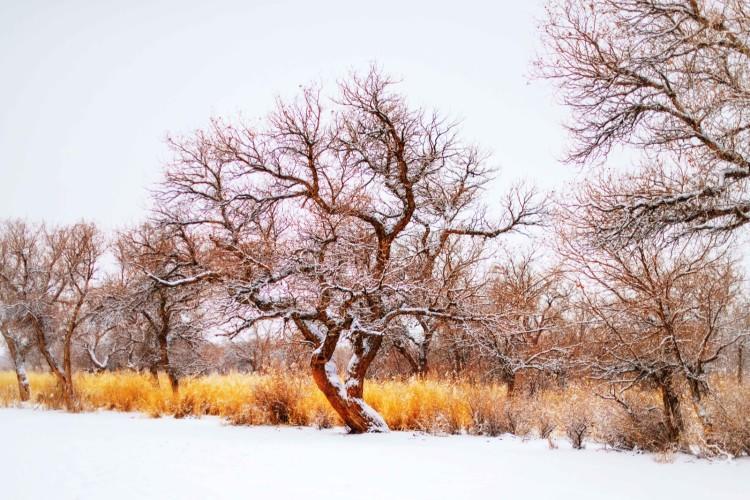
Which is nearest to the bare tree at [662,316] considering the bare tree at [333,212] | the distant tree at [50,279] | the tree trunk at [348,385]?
the bare tree at [333,212]

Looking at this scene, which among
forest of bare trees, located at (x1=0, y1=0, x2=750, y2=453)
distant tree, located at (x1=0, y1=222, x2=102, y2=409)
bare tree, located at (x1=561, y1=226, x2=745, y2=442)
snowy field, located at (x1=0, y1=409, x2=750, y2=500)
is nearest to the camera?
snowy field, located at (x1=0, y1=409, x2=750, y2=500)

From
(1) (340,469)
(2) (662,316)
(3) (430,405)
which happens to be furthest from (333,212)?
(2) (662,316)

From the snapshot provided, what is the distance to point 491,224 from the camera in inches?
466

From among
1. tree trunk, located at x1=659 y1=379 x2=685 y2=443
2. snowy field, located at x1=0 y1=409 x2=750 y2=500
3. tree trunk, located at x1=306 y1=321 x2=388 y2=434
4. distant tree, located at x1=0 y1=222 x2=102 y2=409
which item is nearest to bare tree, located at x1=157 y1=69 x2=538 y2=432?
tree trunk, located at x1=306 y1=321 x2=388 y2=434

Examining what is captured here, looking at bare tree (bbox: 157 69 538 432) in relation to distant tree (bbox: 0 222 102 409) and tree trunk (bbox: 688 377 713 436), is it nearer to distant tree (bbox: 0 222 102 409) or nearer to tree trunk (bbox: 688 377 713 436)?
tree trunk (bbox: 688 377 713 436)

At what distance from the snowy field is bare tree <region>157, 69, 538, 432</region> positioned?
228cm

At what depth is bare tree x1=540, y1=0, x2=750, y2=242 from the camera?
581 centimetres

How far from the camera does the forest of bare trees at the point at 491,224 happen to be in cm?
634

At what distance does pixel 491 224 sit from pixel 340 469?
6.89 m

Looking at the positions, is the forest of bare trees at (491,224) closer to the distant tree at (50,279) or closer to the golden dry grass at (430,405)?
the golden dry grass at (430,405)

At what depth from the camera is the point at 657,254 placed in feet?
25.0

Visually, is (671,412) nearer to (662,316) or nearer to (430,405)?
(662,316)

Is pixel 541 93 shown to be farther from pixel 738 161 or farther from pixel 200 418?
pixel 200 418

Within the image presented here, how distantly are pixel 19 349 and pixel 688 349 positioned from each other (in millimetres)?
21761
